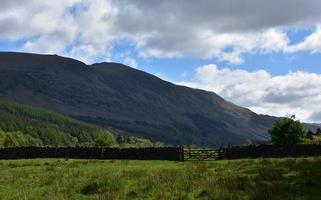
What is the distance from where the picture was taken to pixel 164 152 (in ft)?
234

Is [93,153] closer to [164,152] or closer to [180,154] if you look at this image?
[164,152]

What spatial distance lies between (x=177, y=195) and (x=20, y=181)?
13230 millimetres

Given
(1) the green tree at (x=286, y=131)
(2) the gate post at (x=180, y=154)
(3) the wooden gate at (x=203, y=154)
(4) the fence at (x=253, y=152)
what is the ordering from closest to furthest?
(2) the gate post at (x=180, y=154), (4) the fence at (x=253, y=152), (3) the wooden gate at (x=203, y=154), (1) the green tree at (x=286, y=131)

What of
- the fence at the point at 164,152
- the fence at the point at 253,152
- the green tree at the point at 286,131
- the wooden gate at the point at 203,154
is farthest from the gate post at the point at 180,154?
the green tree at the point at 286,131

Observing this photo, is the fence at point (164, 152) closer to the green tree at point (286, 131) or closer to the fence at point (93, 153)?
the fence at point (93, 153)

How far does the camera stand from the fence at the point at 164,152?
224ft

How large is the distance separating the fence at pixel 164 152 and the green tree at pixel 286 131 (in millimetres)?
34486

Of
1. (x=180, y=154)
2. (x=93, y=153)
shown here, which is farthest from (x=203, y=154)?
(x=93, y=153)

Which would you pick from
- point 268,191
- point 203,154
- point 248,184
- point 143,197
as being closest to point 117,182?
point 143,197

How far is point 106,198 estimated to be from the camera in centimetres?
2027

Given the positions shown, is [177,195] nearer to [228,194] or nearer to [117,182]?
[228,194]

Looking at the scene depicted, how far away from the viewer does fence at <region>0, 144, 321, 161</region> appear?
224 feet

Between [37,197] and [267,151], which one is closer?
[37,197]

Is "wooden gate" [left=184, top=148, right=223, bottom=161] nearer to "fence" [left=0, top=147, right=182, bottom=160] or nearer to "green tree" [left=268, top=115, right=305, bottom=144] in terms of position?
"fence" [left=0, top=147, right=182, bottom=160]
